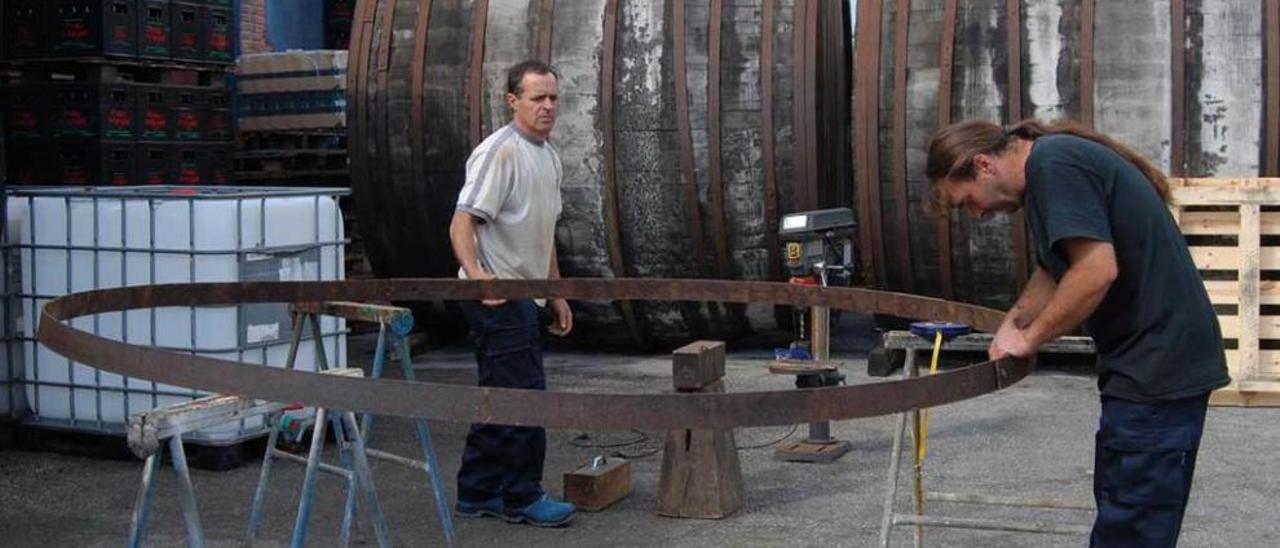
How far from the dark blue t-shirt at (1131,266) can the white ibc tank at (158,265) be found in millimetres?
4203

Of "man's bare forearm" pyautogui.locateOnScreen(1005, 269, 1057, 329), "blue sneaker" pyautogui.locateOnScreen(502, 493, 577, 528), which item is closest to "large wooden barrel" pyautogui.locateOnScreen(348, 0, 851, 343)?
"blue sneaker" pyautogui.locateOnScreen(502, 493, 577, 528)

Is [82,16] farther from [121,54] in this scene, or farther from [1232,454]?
[1232,454]

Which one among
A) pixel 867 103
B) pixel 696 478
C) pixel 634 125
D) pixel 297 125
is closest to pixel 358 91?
pixel 297 125

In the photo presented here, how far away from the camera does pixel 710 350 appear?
6566 millimetres

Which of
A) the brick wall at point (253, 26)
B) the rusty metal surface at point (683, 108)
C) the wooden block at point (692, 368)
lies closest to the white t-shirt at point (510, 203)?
the wooden block at point (692, 368)

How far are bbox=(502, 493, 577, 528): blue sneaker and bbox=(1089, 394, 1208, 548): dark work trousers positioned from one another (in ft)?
9.06

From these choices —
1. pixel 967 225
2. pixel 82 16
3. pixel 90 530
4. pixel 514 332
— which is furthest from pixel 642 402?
pixel 82 16

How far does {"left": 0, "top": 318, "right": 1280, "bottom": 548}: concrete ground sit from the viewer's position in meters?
6.26

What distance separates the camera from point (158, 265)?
734cm

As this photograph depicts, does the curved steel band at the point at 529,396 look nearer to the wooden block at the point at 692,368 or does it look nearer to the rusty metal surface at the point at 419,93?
the wooden block at the point at 692,368

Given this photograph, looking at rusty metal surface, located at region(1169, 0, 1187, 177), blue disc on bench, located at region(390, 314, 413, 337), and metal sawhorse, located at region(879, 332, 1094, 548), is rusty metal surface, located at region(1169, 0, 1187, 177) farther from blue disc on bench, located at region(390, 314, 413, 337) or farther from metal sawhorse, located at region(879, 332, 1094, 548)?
blue disc on bench, located at region(390, 314, 413, 337)

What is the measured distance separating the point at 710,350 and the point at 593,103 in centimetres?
395

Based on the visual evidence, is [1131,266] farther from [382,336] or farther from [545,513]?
[545,513]

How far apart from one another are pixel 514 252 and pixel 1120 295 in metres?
2.87
